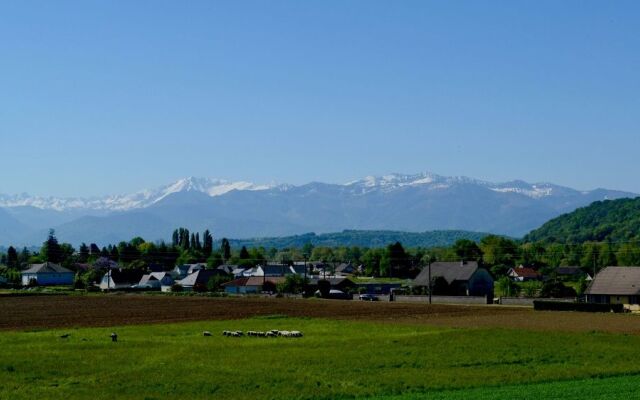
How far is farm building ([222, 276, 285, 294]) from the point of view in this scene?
14826 cm

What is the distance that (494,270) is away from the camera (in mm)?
177250

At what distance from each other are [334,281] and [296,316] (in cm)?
7279

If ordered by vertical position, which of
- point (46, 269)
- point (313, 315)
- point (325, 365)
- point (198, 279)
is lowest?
point (325, 365)

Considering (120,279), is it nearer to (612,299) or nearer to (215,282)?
(215,282)

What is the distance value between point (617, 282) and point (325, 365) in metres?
65.7

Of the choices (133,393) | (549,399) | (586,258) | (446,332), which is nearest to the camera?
(549,399)

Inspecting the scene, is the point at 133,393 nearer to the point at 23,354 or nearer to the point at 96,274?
the point at 23,354

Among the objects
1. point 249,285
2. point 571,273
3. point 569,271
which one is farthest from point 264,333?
Answer: point 569,271

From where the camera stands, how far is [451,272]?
13050 cm

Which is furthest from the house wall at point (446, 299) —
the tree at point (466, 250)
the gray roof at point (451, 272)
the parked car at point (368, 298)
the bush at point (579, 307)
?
the tree at point (466, 250)

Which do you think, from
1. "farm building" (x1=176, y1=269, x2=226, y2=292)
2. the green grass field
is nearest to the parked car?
"farm building" (x1=176, y1=269, x2=226, y2=292)

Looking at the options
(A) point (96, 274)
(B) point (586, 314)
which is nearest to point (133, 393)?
(B) point (586, 314)

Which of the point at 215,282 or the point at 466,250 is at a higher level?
the point at 466,250

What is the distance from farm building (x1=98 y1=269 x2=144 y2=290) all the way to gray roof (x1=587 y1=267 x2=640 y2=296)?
3800 inches
